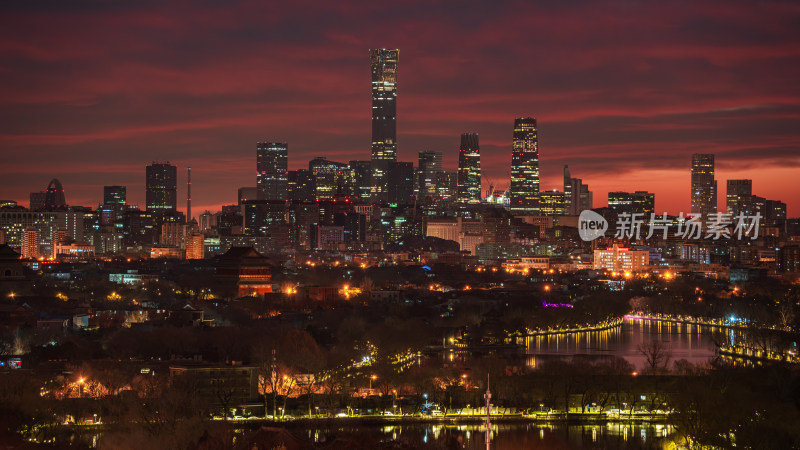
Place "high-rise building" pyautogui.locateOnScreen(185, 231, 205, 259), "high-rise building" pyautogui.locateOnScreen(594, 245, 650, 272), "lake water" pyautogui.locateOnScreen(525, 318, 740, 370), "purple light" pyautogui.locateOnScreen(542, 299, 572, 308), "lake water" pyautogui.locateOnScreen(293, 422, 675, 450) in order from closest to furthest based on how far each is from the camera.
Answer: "lake water" pyautogui.locateOnScreen(293, 422, 675, 450) → "lake water" pyautogui.locateOnScreen(525, 318, 740, 370) → "purple light" pyautogui.locateOnScreen(542, 299, 572, 308) → "high-rise building" pyautogui.locateOnScreen(185, 231, 205, 259) → "high-rise building" pyautogui.locateOnScreen(594, 245, 650, 272)

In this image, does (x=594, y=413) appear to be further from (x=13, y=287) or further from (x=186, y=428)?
(x=13, y=287)

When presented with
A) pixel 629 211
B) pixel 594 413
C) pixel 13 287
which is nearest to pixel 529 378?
pixel 594 413

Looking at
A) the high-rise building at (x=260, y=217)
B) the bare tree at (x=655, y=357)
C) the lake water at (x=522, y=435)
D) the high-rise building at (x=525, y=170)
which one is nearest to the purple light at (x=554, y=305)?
the bare tree at (x=655, y=357)

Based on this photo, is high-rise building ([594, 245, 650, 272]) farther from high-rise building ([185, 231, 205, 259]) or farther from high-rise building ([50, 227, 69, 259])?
high-rise building ([50, 227, 69, 259])

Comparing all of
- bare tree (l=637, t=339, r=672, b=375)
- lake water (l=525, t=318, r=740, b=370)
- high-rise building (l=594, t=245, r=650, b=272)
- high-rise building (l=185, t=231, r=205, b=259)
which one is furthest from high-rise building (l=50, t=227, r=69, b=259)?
bare tree (l=637, t=339, r=672, b=375)

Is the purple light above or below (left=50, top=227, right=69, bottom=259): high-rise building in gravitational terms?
below

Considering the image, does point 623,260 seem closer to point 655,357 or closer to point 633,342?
point 633,342
